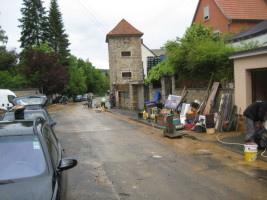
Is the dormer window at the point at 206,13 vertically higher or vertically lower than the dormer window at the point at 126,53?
higher

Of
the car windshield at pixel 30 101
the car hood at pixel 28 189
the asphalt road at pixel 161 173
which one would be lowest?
the asphalt road at pixel 161 173

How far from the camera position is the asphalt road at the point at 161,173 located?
214 inches

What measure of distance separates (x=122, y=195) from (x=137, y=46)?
3658cm

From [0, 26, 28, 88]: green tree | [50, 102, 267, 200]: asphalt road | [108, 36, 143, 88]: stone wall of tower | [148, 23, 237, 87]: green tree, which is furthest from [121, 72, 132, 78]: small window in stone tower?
[50, 102, 267, 200]: asphalt road

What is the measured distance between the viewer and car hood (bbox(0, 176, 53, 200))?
3.37m

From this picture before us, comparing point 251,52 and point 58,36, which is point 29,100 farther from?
point 58,36

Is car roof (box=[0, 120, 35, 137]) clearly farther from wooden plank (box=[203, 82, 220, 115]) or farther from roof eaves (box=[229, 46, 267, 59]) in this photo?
wooden plank (box=[203, 82, 220, 115])

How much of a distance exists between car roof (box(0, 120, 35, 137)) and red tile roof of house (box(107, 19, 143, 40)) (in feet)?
116

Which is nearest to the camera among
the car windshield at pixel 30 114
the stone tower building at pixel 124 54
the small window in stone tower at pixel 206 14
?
the car windshield at pixel 30 114

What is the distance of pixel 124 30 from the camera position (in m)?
40.4

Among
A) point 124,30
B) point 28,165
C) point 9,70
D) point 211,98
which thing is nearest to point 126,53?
point 124,30

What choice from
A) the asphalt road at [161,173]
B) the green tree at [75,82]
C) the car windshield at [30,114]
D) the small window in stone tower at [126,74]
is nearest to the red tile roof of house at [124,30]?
the small window in stone tower at [126,74]

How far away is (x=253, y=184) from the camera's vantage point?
582 centimetres

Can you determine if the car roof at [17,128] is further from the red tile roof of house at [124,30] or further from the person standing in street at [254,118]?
the red tile roof of house at [124,30]
